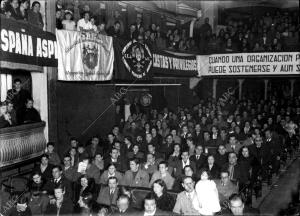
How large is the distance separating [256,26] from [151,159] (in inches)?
591

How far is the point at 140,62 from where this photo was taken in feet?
38.8

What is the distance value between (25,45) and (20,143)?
7.67 ft

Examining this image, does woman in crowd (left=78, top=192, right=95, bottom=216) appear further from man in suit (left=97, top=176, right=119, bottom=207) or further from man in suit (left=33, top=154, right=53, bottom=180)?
man in suit (left=33, top=154, right=53, bottom=180)

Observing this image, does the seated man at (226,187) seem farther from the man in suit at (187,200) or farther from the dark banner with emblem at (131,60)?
the dark banner with emblem at (131,60)

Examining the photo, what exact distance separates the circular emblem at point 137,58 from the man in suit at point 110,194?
16.8ft

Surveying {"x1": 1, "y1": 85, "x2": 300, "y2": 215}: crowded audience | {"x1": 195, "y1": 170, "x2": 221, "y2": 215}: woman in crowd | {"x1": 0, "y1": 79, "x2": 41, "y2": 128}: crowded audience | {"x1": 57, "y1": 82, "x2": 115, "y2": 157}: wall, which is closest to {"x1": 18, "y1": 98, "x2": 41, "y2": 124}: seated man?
{"x1": 0, "y1": 79, "x2": 41, "y2": 128}: crowded audience

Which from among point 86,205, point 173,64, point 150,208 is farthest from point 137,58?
point 150,208

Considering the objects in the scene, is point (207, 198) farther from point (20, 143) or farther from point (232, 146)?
point (20, 143)

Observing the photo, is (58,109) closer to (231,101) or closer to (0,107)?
(0,107)

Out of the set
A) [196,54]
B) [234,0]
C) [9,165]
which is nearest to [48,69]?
[9,165]

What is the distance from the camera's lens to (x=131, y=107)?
1538 cm

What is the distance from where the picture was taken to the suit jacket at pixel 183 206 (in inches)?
234

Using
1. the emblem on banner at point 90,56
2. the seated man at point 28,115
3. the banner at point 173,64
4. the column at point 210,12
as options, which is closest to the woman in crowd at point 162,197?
the seated man at point 28,115

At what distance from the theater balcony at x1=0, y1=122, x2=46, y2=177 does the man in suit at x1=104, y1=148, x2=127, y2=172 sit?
186 cm
